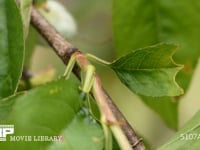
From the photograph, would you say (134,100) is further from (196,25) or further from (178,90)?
(178,90)

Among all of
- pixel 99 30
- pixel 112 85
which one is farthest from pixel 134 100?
pixel 99 30

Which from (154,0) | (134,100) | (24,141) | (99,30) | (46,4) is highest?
(99,30)

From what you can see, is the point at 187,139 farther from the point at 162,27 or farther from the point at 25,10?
the point at 162,27

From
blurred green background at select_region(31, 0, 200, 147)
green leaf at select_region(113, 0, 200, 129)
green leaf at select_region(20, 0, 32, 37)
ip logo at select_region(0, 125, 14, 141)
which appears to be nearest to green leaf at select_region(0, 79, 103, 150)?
ip logo at select_region(0, 125, 14, 141)

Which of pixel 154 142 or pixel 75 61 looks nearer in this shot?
pixel 75 61

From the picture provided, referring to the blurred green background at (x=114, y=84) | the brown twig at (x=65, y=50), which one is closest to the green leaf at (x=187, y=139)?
the brown twig at (x=65, y=50)

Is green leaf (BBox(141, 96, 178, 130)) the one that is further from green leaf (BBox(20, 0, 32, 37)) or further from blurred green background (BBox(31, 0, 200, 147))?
blurred green background (BBox(31, 0, 200, 147))
